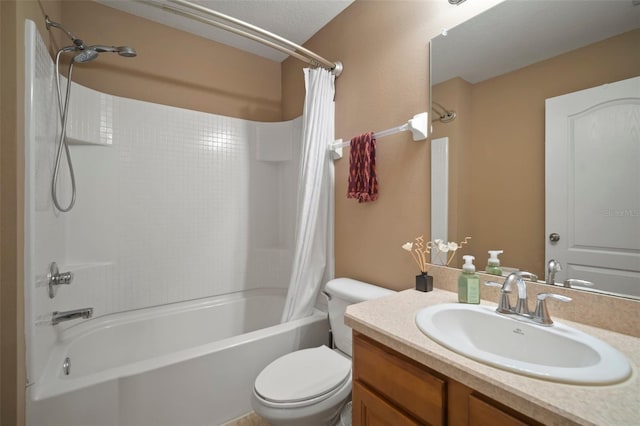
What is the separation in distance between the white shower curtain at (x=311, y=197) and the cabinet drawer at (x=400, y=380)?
3.02ft

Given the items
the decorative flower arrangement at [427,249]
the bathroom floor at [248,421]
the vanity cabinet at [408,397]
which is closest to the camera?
the vanity cabinet at [408,397]

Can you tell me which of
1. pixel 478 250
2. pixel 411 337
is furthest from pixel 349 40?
pixel 411 337

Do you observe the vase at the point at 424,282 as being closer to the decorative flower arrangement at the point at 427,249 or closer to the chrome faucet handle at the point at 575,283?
the decorative flower arrangement at the point at 427,249

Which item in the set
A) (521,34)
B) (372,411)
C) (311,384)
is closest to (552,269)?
(372,411)

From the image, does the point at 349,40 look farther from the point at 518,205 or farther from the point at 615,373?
the point at 615,373

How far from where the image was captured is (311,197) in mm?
1823

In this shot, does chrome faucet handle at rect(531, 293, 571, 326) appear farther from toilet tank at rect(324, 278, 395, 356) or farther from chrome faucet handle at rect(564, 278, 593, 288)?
toilet tank at rect(324, 278, 395, 356)

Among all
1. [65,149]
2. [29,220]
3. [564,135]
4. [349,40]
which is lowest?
[29,220]

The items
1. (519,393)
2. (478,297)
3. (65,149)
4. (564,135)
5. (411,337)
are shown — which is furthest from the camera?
(65,149)

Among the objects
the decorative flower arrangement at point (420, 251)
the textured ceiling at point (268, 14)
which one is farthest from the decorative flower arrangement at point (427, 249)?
the textured ceiling at point (268, 14)

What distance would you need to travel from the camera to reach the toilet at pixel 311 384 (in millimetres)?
1079

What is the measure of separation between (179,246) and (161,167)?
624 millimetres

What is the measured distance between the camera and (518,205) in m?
1.06

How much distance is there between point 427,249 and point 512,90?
755 millimetres
